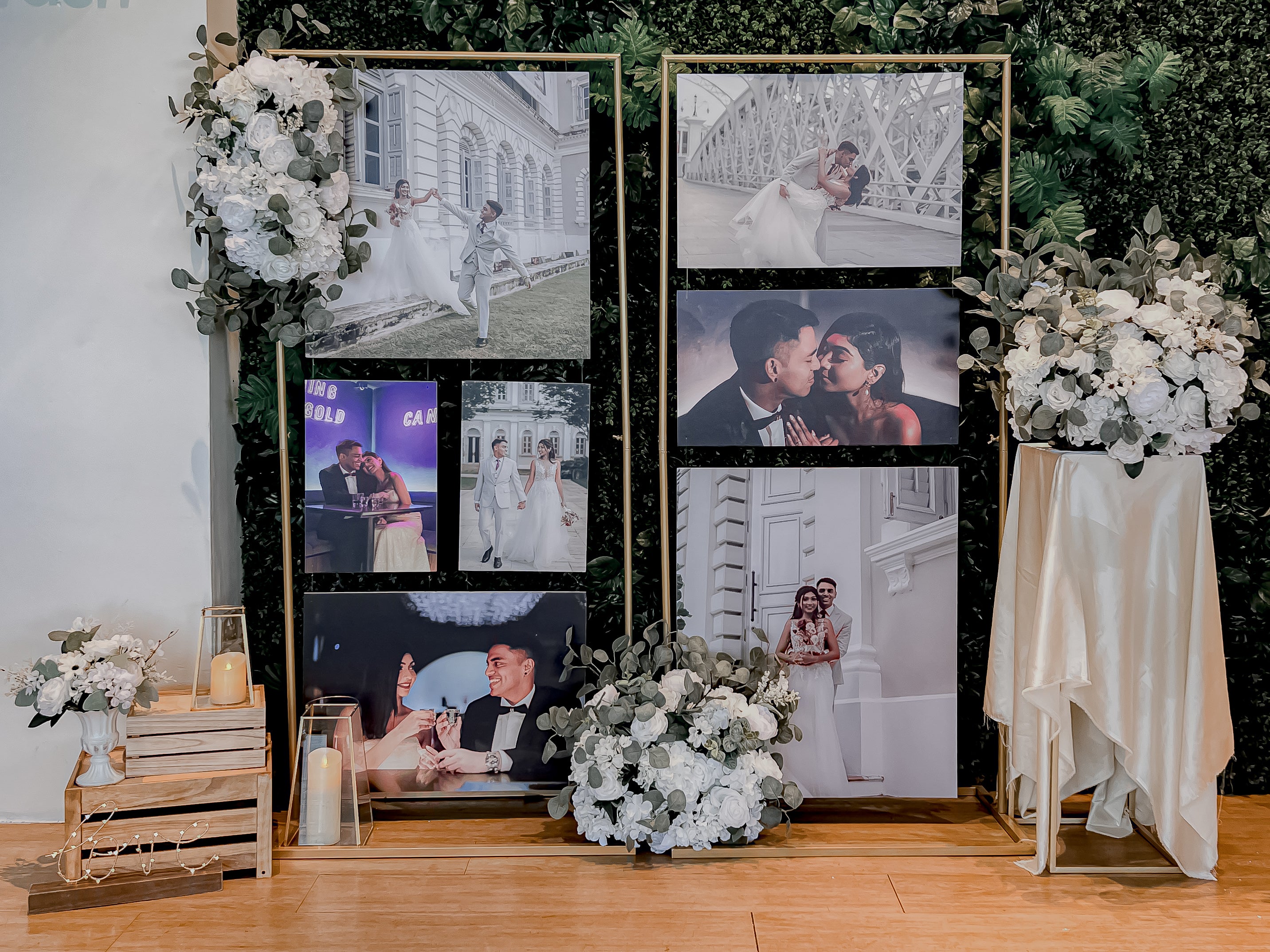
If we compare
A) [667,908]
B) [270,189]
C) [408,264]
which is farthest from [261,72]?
[667,908]

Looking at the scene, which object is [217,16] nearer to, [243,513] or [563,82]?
[563,82]

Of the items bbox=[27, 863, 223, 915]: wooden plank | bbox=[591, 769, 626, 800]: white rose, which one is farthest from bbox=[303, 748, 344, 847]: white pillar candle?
bbox=[591, 769, 626, 800]: white rose

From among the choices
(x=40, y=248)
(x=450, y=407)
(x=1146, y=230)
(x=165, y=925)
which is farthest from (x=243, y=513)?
(x=1146, y=230)

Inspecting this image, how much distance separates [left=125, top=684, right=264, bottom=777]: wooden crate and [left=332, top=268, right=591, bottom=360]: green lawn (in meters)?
0.94

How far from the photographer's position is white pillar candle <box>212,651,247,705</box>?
2303 millimetres

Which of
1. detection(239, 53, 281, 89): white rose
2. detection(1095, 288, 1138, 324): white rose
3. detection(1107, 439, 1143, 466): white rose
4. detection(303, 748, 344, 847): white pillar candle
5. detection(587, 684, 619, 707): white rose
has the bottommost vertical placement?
detection(303, 748, 344, 847): white pillar candle

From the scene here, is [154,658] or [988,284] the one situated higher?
[988,284]

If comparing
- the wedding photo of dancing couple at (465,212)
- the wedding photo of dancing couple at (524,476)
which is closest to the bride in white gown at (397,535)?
the wedding photo of dancing couple at (524,476)

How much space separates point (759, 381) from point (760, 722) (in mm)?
880

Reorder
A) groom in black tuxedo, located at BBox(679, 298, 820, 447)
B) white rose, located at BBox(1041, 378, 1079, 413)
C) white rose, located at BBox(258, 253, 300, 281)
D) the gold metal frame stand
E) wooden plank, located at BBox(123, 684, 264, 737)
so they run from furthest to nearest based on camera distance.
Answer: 1. groom in black tuxedo, located at BBox(679, 298, 820, 447)
2. the gold metal frame stand
3. white rose, located at BBox(258, 253, 300, 281)
4. wooden plank, located at BBox(123, 684, 264, 737)
5. white rose, located at BBox(1041, 378, 1079, 413)

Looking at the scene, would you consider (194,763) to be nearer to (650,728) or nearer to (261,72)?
(650,728)

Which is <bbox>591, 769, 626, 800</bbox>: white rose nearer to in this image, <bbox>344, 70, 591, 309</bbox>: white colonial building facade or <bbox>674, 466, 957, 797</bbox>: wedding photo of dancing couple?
<bbox>674, 466, 957, 797</bbox>: wedding photo of dancing couple

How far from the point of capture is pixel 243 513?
265 cm

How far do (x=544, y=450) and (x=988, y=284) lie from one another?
120 cm
